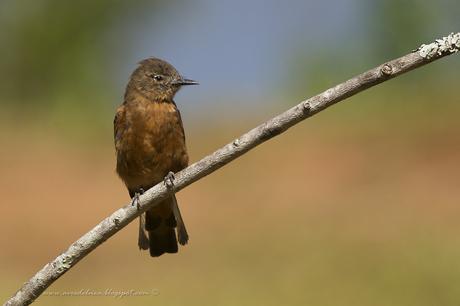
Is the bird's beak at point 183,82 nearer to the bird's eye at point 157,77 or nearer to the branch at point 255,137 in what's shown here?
the bird's eye at point 157,77

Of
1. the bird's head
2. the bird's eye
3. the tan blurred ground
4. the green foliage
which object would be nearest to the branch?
the bird's head

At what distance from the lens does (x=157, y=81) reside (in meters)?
7.44

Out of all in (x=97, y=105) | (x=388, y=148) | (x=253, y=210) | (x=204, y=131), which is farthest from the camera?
(x=97, y=105)

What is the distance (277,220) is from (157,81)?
5.59 m

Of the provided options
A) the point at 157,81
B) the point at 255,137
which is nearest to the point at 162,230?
the point at 157,81

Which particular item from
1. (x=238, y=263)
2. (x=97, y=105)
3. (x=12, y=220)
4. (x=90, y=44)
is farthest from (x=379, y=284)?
(x=90, y=44)

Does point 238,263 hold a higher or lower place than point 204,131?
lower

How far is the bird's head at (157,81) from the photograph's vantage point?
7328 mm

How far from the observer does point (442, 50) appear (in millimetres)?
4398

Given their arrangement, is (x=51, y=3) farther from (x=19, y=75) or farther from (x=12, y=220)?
(x=12, y=220)

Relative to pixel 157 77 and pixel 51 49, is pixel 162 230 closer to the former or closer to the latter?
pixel 157 77

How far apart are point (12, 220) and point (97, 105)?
5591mm

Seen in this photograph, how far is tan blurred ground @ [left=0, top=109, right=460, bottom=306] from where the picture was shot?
10156mm

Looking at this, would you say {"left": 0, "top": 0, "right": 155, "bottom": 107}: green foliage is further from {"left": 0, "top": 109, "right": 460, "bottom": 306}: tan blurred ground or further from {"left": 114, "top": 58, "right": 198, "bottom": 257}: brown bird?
{"left": 114, "top": 58, "right": 198, "bottom": 257}: brown bird
